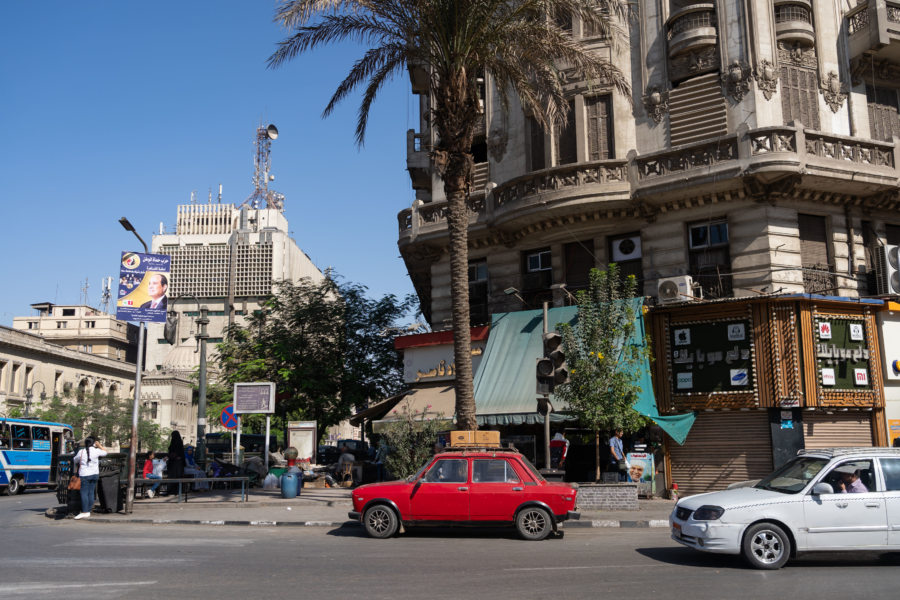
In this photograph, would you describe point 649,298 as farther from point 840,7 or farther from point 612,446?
point 840,7

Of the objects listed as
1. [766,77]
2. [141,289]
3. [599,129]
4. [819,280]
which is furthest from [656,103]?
[141,289]

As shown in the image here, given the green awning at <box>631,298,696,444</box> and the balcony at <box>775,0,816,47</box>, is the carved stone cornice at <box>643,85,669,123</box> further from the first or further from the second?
the green awning at <box>631,298,696,444</box>

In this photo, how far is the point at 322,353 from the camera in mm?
32375

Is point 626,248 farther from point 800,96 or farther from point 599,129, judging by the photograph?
point 800,96

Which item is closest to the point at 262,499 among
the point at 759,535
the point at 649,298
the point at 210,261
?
the point at 649,298

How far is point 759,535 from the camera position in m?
9.85

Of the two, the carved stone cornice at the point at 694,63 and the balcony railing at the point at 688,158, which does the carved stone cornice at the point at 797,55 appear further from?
the balcony railing at the point at 688,158

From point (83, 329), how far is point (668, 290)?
112 m

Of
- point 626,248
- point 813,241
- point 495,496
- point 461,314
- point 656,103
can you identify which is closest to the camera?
point 495,496

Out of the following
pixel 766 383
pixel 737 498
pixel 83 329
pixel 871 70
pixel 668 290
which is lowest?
pixel 737 498

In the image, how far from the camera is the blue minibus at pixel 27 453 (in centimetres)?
2980

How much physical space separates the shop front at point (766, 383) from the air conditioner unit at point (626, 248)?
90.6 inches

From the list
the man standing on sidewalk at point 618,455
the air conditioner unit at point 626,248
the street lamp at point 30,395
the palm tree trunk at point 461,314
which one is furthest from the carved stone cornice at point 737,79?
the street lamp at point 30,395

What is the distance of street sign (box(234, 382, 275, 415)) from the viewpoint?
23219mm
